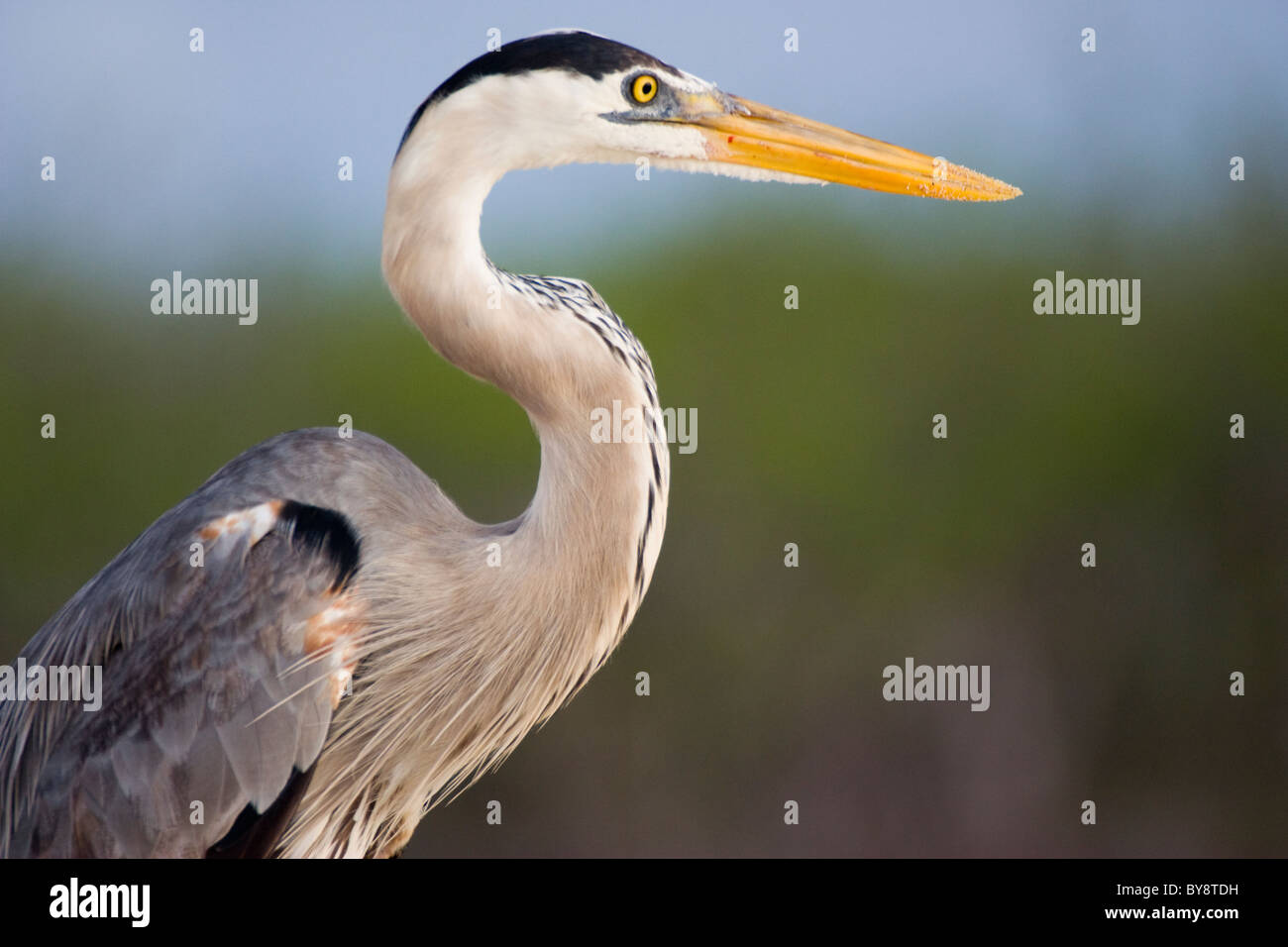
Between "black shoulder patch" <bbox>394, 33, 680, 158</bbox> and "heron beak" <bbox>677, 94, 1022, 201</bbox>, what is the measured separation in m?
0.17

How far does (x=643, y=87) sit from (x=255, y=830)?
5.13ft

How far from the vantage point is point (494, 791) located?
5996 mm

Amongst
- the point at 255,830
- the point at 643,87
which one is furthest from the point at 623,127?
the point at 255,830

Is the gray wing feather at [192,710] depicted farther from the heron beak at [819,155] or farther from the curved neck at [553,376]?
the heron beak at [819,155]

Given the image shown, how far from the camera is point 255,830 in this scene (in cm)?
216

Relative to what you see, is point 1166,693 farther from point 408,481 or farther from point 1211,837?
point 408,481

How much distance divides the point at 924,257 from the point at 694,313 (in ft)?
4.76

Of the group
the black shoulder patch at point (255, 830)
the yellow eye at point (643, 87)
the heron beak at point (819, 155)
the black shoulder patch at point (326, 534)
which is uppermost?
the yellow eye at point (643, 87)

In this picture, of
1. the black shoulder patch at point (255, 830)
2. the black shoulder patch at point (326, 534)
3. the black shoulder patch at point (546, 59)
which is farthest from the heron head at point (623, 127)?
the black shoulder patch at point (255, 830)

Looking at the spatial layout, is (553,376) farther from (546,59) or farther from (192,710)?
(192,710)

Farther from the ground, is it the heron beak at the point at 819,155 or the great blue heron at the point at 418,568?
the heron beak at the point at 819,155

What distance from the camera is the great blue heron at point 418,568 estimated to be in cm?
208

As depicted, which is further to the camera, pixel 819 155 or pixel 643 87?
pixel 819 155

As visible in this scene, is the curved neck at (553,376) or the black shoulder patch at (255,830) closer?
the curved neck at (553,376)
